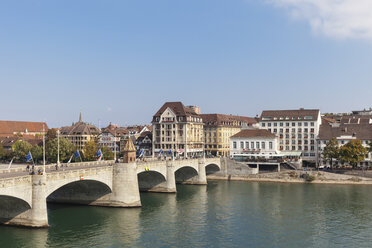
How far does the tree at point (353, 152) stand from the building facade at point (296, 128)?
1728cm

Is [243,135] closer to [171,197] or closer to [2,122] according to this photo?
[171,197]

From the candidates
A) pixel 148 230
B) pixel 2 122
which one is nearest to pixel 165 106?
pixel 148 230

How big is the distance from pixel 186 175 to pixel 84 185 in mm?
41739

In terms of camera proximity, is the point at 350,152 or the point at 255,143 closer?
the point at 350,152

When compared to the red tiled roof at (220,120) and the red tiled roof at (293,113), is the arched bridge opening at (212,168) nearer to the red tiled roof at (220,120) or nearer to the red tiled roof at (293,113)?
the red tiled roof at (293,113)

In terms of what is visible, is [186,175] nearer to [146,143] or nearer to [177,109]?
[177,109]

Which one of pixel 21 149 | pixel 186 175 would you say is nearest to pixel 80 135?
pixel 21 149

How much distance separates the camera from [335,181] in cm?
9788

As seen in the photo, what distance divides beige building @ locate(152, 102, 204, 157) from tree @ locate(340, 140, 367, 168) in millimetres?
50488

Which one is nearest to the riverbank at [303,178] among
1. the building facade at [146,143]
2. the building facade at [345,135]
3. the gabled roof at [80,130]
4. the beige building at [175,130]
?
the building facade at [345,135]

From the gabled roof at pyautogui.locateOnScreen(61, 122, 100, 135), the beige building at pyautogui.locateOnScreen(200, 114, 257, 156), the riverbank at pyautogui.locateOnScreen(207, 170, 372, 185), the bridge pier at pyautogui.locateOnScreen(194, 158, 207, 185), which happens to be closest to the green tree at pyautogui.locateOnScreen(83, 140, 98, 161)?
the bridge pier at pyautogui.locateOnScreen(194, 158, 207, 185)

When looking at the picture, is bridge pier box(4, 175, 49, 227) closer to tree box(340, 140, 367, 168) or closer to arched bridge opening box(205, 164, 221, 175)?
arched bridge opening box(205, 164, 221, 175)

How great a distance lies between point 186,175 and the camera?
104 meters

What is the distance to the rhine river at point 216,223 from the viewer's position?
47188 mm
